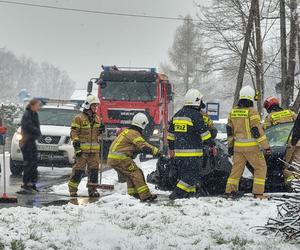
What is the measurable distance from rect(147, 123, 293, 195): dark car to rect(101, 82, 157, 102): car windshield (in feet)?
29.5

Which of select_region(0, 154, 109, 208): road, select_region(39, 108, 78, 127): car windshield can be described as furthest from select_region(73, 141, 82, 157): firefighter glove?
select_region(39, 108, 78, 127): car windshield

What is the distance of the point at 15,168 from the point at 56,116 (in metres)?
2.66

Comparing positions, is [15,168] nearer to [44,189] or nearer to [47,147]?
[47,147]

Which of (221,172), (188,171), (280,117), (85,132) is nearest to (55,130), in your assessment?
(85,132)

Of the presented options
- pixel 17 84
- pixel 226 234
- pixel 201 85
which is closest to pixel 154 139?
pixel 226 234

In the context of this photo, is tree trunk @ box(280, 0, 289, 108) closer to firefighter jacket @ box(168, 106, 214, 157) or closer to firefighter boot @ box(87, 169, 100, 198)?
firefighter boot @ box(87, 169, 100, 198)

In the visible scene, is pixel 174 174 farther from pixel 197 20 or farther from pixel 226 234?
pixel 197 20

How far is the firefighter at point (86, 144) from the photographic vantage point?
10477 millimetres

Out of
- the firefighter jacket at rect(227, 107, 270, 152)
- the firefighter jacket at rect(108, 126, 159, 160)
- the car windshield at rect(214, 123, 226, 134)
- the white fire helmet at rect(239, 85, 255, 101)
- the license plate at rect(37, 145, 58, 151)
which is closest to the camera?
the firefighter jacket at rect(227, 107, 270, 152)

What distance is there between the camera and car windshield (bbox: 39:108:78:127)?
15.8 metres

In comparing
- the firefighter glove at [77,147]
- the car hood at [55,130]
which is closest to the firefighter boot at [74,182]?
the firefighter glove at [77,147]

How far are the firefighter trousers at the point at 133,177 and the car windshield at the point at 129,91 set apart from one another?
9.90 metres

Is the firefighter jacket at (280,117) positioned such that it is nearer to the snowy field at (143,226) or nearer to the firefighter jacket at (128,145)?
the firefighter jacket at (128,145)

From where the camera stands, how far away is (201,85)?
61.2m
